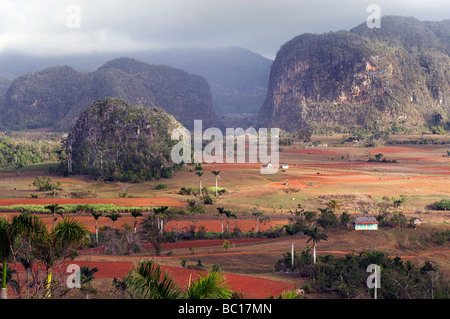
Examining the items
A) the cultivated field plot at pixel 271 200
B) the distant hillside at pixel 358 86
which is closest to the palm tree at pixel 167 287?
the cultivated field plot at pixel 271 200

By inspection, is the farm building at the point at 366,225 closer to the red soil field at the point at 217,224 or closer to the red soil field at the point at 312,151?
the red soil field at the point at 217,224

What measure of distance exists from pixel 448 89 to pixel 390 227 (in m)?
129

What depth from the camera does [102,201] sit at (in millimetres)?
38688

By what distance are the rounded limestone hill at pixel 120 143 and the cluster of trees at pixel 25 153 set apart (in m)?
10.5

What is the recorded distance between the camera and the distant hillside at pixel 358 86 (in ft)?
402

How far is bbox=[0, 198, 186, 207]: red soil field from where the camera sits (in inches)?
1448

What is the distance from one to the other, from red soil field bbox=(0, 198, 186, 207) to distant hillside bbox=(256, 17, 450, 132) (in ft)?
287

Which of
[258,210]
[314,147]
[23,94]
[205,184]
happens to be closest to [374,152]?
[314,147]

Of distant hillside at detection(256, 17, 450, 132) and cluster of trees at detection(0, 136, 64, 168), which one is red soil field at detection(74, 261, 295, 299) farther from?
distant hillside at detection(256, 17, 450, 132)

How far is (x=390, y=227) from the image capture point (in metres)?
27.7
